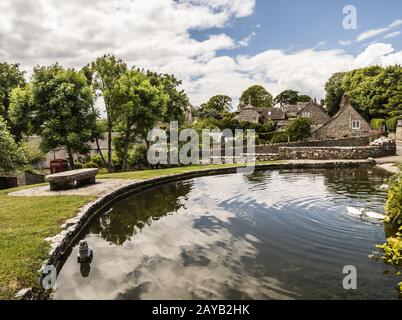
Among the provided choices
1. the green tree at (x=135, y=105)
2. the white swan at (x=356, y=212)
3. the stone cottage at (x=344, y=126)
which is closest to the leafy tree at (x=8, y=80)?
the green tree at (x=135, y=105)

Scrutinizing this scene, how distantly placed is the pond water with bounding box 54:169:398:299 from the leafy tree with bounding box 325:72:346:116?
61.2m

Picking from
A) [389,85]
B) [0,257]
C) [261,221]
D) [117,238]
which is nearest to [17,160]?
[117,238]

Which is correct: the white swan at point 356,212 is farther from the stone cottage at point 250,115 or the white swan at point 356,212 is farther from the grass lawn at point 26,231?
the stone cottage at point 250,115

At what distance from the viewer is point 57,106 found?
81.1 ft

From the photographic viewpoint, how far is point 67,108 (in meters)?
24.5

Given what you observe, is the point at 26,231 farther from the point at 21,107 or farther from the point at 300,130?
the point at 300,130

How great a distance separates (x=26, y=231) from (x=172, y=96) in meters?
30.6

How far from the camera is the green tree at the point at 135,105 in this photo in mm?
28656

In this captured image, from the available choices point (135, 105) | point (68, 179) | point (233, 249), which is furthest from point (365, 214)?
point (135, 105)

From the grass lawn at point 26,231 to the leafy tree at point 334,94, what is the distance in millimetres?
68463

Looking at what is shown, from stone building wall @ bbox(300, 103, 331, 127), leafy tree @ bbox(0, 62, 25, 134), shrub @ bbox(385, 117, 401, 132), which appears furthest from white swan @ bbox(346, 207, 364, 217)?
stone building wall @ bbox(300, 103, 331, 127)

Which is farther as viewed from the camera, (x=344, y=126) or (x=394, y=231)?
(x=344, y=126)

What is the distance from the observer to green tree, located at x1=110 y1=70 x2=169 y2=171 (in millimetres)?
28656
